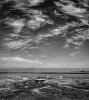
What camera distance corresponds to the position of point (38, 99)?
36031 mm

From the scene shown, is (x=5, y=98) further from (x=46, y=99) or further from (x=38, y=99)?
(x=46, y=99)

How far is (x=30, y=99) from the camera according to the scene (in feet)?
119

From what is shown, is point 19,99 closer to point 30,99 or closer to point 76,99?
point 30,99

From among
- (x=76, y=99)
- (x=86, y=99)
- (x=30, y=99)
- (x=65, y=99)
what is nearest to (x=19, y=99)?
(x=30, y=99)

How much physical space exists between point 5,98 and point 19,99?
4.47m

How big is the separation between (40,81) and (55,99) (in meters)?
43.0

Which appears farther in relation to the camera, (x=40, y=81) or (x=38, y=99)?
(x=40, y=81)

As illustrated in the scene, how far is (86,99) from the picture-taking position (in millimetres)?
36062

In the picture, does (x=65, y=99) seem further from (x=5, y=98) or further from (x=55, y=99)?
(x=5, y=98)

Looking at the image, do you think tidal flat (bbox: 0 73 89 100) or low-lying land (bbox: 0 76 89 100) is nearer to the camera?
low-lying land (bbox: 0 76 89 100)

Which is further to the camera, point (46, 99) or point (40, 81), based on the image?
point (40, 81)

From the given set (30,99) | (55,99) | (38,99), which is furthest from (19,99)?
(55,99)

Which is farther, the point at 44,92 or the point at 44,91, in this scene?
the point at 44,91

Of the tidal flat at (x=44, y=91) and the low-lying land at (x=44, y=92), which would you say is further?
the tidal flat at (x=44, y=91)
